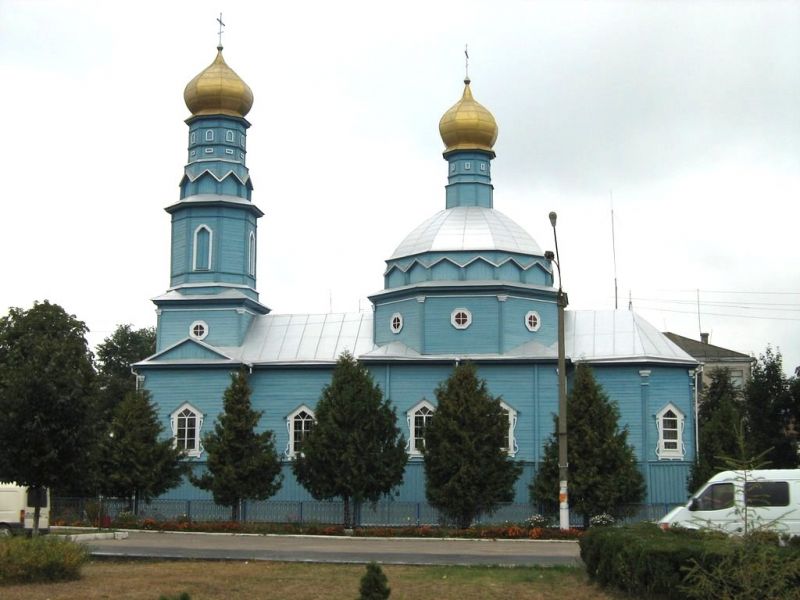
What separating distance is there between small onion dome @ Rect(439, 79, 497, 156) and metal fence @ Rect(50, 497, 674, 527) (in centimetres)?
1239

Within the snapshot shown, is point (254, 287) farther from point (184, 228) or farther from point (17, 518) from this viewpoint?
point (17, 518)

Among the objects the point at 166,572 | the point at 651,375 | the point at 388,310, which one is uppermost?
the point at 388,310

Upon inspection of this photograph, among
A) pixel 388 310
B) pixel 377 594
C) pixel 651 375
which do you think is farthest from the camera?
pixel 388 310

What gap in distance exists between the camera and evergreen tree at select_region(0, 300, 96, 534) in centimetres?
A: 2058

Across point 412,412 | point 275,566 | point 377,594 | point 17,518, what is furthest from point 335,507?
point 377,594

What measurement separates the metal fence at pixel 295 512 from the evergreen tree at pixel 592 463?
0.71 m

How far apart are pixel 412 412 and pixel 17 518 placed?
1244cm

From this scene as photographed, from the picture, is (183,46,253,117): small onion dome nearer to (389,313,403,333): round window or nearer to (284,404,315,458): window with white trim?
(389,313,403,333): round window

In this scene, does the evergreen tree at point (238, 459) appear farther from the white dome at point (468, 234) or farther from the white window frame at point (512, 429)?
the white dome at point (468, 234)

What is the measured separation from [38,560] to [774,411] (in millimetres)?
29686

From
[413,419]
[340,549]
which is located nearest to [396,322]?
[413,419]

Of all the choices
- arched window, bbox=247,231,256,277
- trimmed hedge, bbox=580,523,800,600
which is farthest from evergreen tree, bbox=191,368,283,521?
trimmed hedge, bbox=580,523,800,600

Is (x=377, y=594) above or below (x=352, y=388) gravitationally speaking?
below

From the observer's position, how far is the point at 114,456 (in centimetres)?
3081
